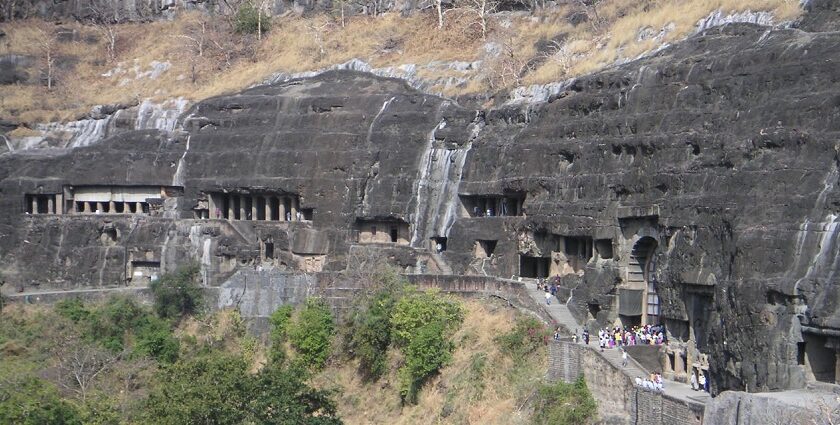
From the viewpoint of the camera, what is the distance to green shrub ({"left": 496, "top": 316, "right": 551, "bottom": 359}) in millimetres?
46062

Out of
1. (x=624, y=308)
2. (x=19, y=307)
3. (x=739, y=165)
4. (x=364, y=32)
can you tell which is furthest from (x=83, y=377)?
(x=364, y=32)

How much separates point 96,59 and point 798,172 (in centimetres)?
5470

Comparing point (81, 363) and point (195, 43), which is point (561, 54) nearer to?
point (81, 363)

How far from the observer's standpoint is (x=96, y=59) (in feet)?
273

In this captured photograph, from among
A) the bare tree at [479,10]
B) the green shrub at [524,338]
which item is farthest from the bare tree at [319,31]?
the green shrub at [524,338]

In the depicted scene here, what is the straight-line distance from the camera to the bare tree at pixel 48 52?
7950 centimetres

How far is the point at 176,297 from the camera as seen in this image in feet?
192

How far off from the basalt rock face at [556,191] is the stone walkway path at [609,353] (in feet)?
2.96

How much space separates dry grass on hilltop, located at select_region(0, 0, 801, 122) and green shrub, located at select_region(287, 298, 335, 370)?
14327mm

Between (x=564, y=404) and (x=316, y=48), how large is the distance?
3870 centimetres

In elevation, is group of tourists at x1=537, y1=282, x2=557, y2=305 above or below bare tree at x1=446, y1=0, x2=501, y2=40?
below

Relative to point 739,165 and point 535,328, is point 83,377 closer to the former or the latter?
point 535,328

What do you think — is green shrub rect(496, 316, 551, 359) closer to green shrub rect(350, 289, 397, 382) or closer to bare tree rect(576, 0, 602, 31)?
green shrub rect(350, 289, 397, 382)

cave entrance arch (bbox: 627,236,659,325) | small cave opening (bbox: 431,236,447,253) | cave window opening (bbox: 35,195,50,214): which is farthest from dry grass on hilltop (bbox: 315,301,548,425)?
cave window opening (bbox: 35,195,50,214)
